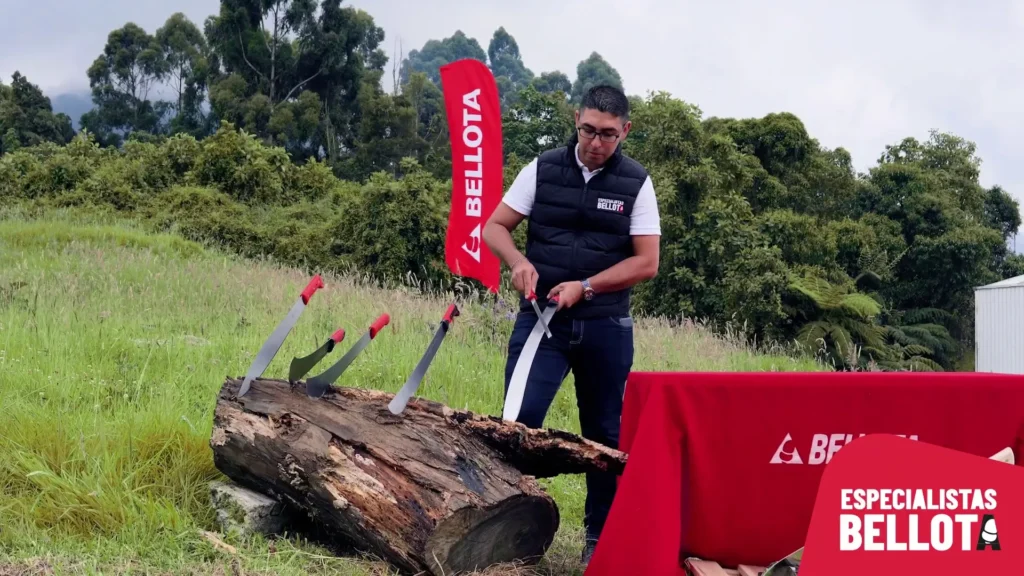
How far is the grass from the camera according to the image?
3.81 metres

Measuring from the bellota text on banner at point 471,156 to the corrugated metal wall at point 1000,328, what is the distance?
2574 cm

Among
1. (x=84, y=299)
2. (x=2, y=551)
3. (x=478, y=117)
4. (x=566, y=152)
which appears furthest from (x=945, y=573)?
(x=478, y=117)

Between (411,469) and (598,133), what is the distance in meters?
1.58

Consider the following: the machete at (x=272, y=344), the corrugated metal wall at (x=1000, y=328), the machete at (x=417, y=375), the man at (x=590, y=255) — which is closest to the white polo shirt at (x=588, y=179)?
the man at (x=590, y=255)

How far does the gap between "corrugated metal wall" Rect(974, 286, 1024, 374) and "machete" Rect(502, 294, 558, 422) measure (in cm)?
3155

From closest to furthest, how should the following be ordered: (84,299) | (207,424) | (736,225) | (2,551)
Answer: (2,551) < (207,424) < (84,299) < (736,225)

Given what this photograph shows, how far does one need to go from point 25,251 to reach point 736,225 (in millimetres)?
14703

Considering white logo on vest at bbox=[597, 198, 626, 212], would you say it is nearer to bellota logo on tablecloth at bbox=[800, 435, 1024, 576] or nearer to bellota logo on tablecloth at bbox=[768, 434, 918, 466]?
bellota logo on tablecloth at bbox=[768, 434, 918, 466]

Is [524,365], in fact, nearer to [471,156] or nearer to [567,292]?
[567,292]

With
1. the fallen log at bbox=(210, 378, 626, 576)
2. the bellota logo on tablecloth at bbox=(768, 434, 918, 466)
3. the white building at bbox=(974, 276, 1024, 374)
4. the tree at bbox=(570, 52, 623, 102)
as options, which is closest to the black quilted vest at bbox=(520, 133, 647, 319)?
the fallen log at bbox=(210, 378, 626, 576)

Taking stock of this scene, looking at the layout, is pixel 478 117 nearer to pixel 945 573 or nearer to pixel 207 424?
pixel 207 424

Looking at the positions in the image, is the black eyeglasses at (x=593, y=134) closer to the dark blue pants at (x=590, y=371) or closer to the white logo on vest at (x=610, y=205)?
the white logo on vest at (x=610, y=205)

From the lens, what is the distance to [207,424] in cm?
486

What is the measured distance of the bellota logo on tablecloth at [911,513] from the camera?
95.5 inches
